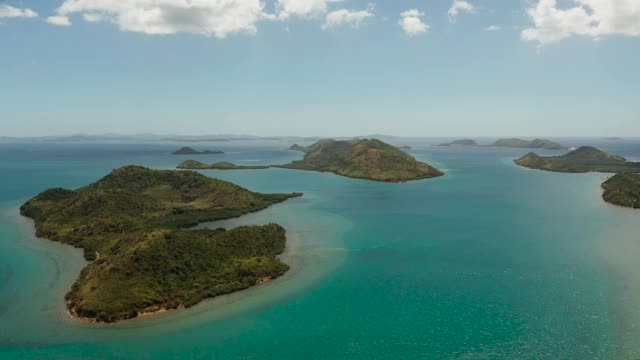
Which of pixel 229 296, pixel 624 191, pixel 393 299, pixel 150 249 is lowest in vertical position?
pixel 229 296

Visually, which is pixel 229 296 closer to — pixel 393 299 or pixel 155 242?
pixel 155 242

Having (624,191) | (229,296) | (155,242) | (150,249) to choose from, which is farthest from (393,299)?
(624,191)

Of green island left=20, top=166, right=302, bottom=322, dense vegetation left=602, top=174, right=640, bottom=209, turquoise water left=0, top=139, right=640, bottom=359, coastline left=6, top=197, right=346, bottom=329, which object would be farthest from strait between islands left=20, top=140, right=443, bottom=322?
dense vegetation left=602, top=174, right=640, bottom=209

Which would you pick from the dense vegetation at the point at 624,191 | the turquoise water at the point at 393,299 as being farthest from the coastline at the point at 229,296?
the dense vegetation at the point at 624,191

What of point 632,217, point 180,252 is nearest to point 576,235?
point 632,217

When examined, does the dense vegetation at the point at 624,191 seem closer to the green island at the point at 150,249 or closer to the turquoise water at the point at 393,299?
the turquoise water at the point at 393,299
